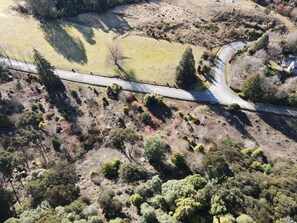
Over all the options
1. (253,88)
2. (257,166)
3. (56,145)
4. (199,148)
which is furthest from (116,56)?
(257,166)

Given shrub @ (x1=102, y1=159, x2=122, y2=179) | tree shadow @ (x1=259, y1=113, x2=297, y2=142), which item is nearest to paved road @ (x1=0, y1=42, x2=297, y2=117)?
tree shadow @ (x1=259, y1=113, x2=297, y2=142)

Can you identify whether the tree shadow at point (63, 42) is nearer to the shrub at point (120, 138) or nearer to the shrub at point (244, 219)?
the shrub at point (120, 138)

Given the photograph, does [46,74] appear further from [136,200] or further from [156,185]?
[136,200]

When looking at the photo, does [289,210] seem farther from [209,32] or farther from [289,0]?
[289,0]

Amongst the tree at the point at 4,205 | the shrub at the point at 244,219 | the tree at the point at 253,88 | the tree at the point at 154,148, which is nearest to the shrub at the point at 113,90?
the tree at the point at 154,148

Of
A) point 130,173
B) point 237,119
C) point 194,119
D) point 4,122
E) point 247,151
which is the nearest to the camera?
point 130,173

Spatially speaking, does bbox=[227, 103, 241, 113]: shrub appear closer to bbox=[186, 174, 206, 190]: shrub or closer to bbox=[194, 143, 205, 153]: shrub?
bbox=[194, 143, 205, 153]: shrub

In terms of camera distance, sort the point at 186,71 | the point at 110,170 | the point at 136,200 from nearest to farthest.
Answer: the point at 136,200 < the point at 110,170 < the point at 186,71
